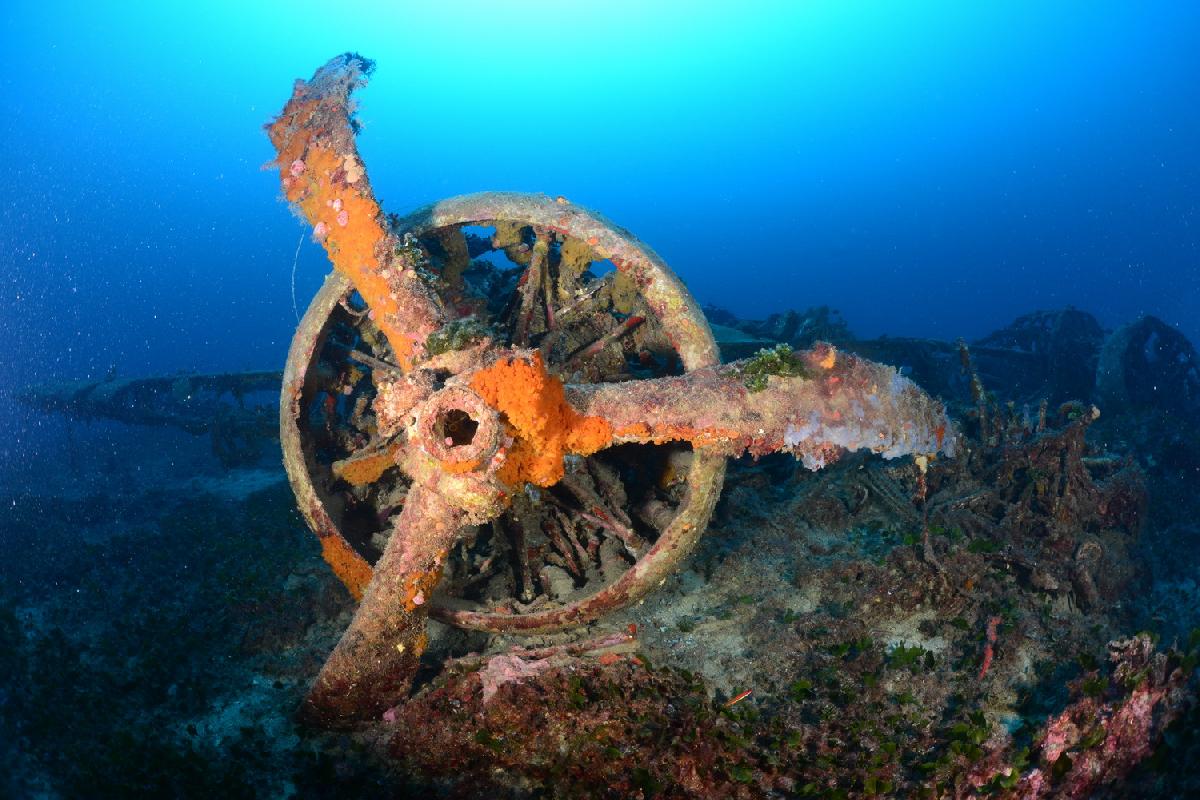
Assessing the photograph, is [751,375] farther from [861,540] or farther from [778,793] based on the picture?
[861,540]

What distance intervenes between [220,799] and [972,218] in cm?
10740

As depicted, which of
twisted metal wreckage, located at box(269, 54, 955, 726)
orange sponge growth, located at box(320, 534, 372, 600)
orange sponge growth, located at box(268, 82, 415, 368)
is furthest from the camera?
orange sponge growth, located at box(320, 534, 372, 600)

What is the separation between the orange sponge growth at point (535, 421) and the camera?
3.41 metres

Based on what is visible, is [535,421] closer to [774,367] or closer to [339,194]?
[774,367]

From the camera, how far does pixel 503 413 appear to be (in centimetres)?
344

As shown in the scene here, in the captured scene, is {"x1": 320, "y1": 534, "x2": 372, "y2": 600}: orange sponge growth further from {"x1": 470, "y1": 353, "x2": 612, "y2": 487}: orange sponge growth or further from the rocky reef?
{"x1": 470, "y1": 353, "x2": 612, "y2": 487}: orange sponge growth

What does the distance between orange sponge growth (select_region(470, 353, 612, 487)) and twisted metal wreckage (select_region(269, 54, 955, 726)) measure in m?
0.01

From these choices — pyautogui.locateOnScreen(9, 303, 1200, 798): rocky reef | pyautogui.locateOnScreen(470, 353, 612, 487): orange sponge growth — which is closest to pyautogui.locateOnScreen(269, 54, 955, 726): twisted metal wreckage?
pyautogui.locateOnScreen(470, 353, 612, 487): orange sponge growth

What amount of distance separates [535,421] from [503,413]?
0.62ft

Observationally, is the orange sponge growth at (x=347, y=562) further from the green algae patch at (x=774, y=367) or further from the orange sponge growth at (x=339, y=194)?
the green algae patch at (x=774, y=367)

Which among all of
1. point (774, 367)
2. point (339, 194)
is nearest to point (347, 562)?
point (339, 194)

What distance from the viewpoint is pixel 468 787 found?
3744 millimetres

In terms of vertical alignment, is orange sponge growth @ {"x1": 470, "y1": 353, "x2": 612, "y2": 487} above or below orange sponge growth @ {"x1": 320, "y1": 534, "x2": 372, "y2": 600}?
above

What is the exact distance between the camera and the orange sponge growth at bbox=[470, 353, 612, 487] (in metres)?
3.41
